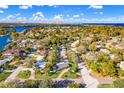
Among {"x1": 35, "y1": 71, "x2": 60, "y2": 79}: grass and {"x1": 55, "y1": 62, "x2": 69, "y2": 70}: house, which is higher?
{"x1": 55, "y1": 62, "x2": 69, "y2": 70}: house

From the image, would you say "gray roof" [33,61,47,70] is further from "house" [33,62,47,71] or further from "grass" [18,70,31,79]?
"grass" [18,70,31,79]

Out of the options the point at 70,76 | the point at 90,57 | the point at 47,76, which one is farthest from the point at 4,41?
the point at 90,57

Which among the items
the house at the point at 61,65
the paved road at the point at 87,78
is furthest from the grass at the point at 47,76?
the paved road at the point at 87,78

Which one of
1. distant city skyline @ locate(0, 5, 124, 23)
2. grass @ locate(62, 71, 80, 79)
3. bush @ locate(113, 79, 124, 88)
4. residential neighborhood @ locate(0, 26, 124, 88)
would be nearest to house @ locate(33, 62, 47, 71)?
residential neighborhood @ locate(0, 26, 124, 88)

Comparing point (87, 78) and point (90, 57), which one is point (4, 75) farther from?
point (90, 57)

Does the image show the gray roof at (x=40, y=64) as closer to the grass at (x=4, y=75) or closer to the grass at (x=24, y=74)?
the grass at (x=24, y=74)

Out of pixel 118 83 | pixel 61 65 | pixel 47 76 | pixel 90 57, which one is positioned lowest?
pixel 118 83
